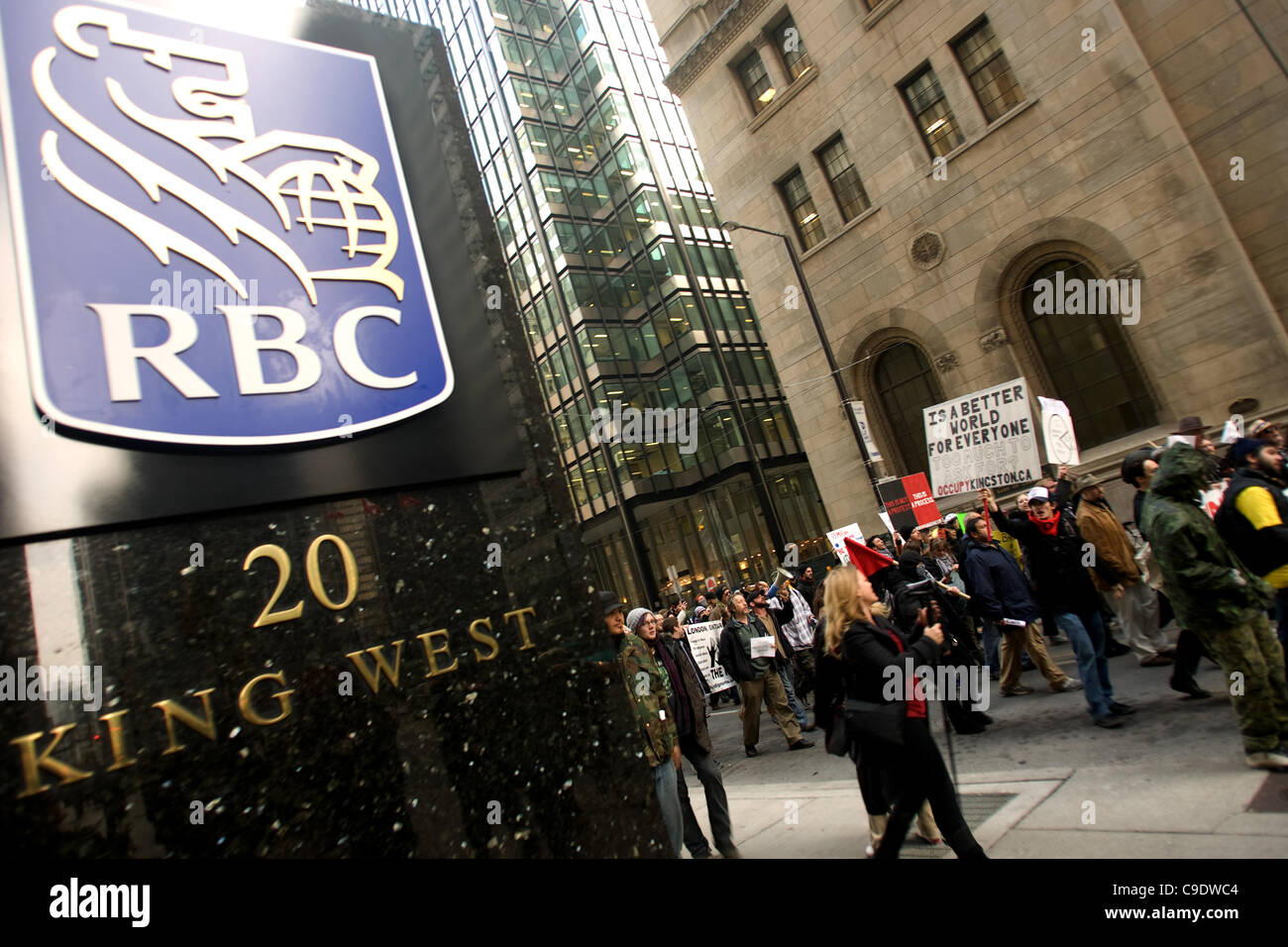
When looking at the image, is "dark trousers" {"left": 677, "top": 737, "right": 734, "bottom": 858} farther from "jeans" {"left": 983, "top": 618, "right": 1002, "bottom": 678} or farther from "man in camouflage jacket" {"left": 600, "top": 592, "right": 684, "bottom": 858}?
"jeans" {"left": 983, "top": 618, "right": 1002, "bottom": 678}

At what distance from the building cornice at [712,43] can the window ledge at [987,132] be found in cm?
757

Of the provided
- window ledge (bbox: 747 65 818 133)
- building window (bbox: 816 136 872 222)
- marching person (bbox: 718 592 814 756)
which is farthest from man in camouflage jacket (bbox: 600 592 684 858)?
window ledge (bbox: 747 65 818 133)

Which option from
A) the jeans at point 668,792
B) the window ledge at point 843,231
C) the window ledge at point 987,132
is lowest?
the jeans at point 668,792

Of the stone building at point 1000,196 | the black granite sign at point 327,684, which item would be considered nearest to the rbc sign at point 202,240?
the black granite sign at point 327,684

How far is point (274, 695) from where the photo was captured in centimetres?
250

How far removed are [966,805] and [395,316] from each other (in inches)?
195

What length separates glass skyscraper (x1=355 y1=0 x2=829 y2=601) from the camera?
127 feet

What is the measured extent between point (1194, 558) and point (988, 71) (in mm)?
17221

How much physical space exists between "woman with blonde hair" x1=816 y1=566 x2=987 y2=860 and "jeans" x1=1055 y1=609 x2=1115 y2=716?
2698 mm

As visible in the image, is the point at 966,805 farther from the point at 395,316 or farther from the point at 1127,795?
the point at 395,316

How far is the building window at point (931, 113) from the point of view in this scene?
18.4 m

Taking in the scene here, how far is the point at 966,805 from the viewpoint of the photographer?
207 inches

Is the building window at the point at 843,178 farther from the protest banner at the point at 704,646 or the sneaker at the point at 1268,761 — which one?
the sneaker at the point at 1268,761

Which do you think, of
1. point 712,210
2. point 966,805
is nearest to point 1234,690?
point 966,805
